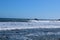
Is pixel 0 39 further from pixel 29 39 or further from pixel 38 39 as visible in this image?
pixel 38 39

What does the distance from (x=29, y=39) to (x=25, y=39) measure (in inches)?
13.9

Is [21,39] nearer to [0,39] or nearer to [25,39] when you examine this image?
[25,39]

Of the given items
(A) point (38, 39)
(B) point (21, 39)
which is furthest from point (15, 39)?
(A) point (38, 39)

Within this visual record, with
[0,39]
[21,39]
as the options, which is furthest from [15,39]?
[0,39]

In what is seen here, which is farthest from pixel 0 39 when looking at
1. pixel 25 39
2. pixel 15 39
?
pixel 25 39

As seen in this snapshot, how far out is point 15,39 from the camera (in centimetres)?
1173

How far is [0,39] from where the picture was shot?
37.0 feet

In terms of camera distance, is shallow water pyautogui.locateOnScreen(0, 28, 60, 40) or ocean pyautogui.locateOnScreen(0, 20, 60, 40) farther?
ocean pyautogui.locateOnScreen(0, 20, 60, 40)

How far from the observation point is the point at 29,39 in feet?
38.8

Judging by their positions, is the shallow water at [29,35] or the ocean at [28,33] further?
the ocean at [28,33]

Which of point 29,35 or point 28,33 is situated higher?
point 29,35

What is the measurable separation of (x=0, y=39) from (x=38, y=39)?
3.28 m

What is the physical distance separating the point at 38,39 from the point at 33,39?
0.44m

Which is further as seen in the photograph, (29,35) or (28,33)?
(28,33)
